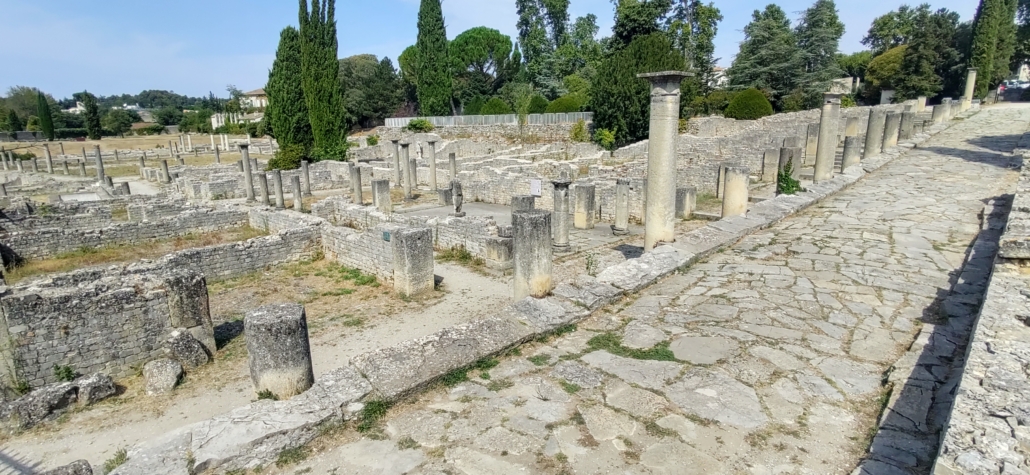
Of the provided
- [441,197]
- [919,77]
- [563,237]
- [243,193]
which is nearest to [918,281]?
[563,237]

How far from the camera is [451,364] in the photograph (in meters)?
4.55

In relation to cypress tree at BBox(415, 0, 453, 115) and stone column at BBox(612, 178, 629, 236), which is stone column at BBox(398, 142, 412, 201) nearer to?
stone column at BBox(612, 178, 629, 236)

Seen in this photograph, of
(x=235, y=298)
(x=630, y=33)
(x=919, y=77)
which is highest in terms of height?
A: (x=630, y=33)

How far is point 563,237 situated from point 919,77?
37.6 m

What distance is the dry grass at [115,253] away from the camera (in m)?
12.2

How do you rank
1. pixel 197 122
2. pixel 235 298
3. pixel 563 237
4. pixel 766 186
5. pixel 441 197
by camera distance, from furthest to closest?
pixel 197 122, pixel 441 197, pixel 766 186, pixel 563 237, pixel 235 298

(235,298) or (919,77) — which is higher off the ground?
(919,77)

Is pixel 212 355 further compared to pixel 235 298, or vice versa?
pixel 235 298

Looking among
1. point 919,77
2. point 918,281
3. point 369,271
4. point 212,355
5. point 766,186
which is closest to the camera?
point 918,281

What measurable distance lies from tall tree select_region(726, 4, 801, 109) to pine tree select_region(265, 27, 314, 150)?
28469mm

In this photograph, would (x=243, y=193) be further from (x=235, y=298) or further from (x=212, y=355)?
(x=212, y=355)

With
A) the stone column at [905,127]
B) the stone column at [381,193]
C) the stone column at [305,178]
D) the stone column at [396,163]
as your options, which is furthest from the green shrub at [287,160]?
the stone column at [905,127]

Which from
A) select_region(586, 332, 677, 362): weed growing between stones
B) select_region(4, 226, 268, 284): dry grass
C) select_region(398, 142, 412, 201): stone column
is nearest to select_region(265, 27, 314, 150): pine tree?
select_region(398, 142, 412, 201): stone column

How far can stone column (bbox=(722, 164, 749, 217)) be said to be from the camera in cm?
1072
